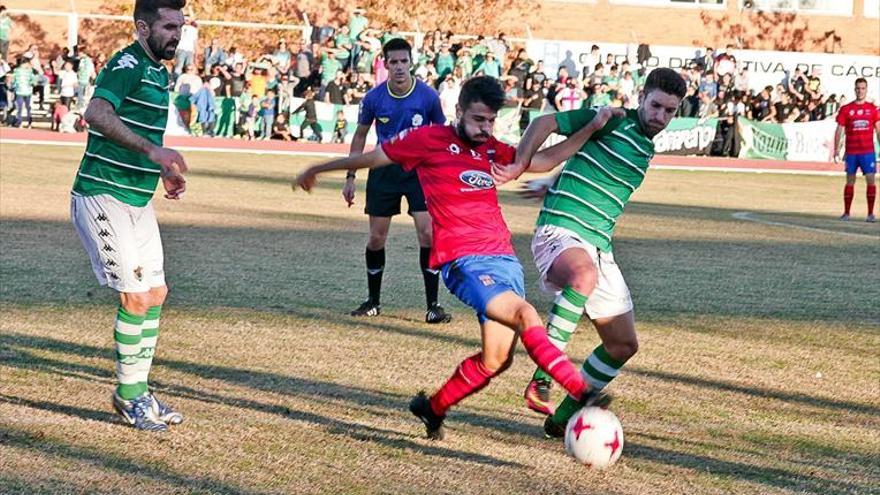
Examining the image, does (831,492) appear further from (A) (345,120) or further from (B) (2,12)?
(B) (2,12)

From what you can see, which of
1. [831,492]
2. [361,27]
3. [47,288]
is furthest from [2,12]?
[831,492]

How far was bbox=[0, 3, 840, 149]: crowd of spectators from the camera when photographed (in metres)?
36.2

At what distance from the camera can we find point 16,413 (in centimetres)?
727

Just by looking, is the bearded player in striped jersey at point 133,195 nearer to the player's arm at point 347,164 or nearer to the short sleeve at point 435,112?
the player's arm at point 347,164

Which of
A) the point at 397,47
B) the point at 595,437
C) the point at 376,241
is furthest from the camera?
the point at 376,241

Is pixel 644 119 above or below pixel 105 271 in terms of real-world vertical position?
above

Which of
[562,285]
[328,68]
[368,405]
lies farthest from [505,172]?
[328,68]

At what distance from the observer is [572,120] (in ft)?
24.7

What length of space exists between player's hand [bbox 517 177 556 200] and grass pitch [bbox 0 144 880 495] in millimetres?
1184

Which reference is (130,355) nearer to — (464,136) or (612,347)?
(464,136)

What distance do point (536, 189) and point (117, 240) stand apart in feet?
7.28

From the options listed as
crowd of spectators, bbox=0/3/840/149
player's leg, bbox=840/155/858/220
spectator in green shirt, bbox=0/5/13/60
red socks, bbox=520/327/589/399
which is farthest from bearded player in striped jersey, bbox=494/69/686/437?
spectator in green shirt, bbox=0/5/13/60

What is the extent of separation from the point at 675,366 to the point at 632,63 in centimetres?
3416

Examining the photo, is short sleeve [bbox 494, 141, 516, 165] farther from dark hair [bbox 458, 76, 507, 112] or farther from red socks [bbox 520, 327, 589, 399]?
red socks [bbox 520, 327, 589, 399]
